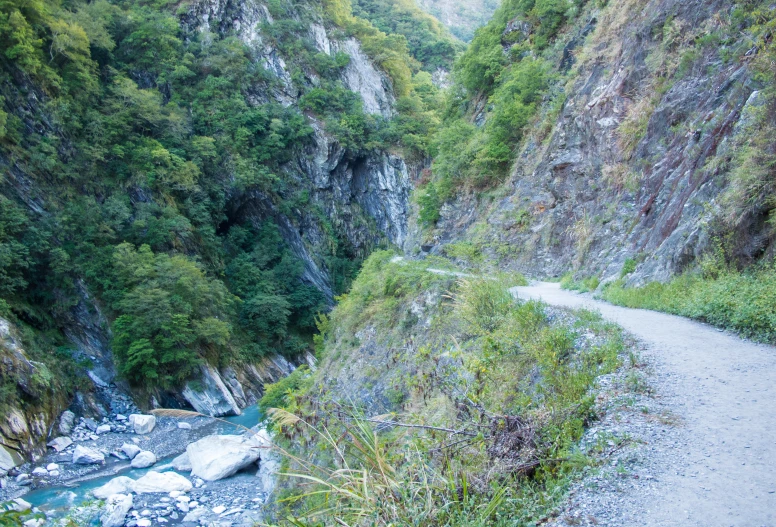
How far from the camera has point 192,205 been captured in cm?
2920

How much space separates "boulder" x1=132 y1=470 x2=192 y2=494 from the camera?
1289cm

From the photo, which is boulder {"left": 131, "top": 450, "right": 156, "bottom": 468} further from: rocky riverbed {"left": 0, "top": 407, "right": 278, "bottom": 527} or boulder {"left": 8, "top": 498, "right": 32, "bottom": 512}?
boulder {"left": 8, "top": 498, "right": 32, "bottom": 512}

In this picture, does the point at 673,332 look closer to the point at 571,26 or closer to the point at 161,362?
the point at 571,26

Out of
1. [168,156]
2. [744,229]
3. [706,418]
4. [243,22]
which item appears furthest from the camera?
[243,22]

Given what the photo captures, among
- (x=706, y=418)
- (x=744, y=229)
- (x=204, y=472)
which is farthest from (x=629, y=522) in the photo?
(x=204, y=472)

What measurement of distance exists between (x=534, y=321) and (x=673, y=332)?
1584mm

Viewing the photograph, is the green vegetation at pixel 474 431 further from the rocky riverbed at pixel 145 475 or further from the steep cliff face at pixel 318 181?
the steep cliff face at pixel 318 181

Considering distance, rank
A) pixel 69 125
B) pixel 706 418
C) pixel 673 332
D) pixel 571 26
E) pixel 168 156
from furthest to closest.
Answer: pixel 168 156 < pixel 69 125 < pixel 571 26 < pixel 673 332 < pixel 706 418

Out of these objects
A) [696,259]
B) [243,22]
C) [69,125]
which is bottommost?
[696,259]

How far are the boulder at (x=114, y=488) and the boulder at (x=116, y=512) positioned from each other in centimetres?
76

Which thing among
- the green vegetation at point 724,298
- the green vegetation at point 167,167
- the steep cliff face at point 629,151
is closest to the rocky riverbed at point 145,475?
the green vegetation at point 167,167

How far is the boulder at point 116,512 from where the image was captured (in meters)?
10.6

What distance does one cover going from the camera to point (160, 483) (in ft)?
43.2

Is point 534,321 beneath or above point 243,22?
beneath
